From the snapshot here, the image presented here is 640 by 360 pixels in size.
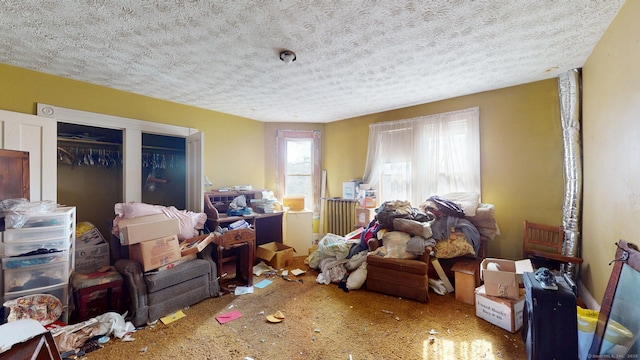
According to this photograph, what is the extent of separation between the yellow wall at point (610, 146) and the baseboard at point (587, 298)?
0.06 m

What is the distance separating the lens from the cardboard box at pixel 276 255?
3393 millimetres

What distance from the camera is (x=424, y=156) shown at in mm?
3607

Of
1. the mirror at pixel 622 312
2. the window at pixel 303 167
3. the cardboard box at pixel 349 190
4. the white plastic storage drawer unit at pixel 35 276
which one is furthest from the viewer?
the window at pixel 303 167

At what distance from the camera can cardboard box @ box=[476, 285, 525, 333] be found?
6.61 ft

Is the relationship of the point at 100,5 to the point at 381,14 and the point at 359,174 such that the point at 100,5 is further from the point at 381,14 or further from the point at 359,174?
the point at 359,174

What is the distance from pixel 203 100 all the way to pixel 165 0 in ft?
6.61

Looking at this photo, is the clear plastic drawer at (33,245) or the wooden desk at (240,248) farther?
the wooden desk at (240,248)

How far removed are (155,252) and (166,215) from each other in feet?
1.63

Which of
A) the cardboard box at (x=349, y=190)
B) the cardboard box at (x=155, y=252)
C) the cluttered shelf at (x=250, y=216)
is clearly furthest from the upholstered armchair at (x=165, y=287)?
the cardboard box at (x=349, y=190)

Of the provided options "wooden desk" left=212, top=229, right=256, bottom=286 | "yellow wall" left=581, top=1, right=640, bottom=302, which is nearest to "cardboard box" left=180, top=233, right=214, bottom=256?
"wooden desk" left=212, top=229, right=256, bottom=286

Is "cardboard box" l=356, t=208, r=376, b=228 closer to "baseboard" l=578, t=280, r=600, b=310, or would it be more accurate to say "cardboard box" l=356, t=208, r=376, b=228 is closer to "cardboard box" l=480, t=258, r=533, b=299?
"cardboard box" l=480, t=258, r=533, b=299

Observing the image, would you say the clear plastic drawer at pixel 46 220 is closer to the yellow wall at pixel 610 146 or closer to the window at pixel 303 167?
the window at pixel 303 167

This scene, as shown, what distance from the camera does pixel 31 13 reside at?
5.18ft

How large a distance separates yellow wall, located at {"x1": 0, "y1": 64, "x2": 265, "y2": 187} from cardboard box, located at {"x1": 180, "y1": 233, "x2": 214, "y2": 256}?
136 cm
